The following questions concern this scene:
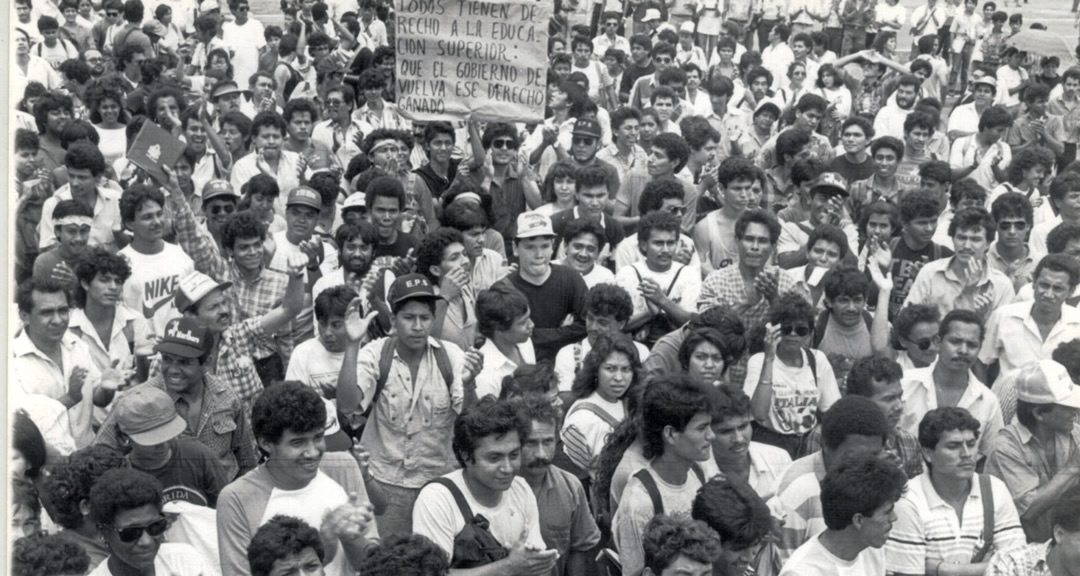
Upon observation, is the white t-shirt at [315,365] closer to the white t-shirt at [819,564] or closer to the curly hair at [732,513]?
the curly hair at [732,513]

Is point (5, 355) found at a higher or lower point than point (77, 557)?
higher

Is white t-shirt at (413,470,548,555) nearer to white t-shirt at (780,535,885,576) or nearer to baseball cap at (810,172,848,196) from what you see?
white t-shirt at (780,535,885,576)

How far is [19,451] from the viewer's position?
16.8 feet

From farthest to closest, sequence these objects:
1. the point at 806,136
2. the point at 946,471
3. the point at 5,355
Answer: the point at 806,136, the point at 946,471, the point at 5,355

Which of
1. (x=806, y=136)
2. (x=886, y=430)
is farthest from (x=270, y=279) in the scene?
(x=806, y=136)

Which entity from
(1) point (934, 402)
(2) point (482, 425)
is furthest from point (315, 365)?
(1) point (934, 402)

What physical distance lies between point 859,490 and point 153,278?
4004 mm

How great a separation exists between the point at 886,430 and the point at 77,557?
2.97 m

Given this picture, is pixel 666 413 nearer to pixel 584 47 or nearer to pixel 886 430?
pixel 886 430

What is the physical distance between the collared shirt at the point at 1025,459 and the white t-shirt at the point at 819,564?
4.48ft

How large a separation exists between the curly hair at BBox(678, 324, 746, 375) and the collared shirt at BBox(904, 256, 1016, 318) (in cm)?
181

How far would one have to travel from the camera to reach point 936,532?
18.1 feet

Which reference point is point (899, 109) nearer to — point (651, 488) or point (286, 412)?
point (651, 488)

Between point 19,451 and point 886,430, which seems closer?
point 19,451
